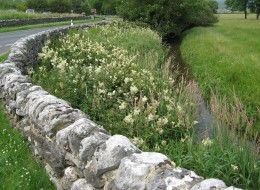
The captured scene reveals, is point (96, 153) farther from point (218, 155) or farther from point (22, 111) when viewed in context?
point (22, 111)

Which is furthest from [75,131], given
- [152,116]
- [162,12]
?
[162,12]

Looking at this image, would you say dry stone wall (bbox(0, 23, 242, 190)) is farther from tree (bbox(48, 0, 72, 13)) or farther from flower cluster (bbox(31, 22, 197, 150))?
tree (bbox(48, 0, 72, 13))

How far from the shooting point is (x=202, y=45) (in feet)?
73.5

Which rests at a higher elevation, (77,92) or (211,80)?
(77,92)

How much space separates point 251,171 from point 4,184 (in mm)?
3391

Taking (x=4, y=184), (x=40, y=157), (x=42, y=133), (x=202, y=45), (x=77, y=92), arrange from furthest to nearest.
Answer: (x=202, y=45) < (x=77, y=92) < (x=40, y=157) < (x=42, y=133) < (x=4, y=184)

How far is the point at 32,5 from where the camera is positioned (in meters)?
88.2

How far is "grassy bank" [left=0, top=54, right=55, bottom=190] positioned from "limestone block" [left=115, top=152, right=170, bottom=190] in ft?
5.80

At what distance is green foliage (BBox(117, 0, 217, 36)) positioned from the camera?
31.8m

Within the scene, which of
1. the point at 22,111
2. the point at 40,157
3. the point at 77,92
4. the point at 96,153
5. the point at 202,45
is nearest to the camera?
the point at 96,153

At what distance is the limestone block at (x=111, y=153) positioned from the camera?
3.61 metres

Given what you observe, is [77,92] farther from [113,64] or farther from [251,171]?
[251,171]

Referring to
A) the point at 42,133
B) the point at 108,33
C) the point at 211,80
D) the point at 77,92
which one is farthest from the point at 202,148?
the point at 108,33

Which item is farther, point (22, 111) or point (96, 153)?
point (22, 111)
